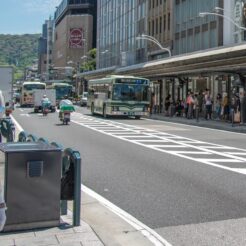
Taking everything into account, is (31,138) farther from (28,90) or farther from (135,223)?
(28,90)

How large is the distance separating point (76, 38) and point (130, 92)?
407 feet

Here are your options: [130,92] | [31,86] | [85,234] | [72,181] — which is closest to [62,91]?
[31,86]

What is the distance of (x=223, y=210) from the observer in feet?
27.3

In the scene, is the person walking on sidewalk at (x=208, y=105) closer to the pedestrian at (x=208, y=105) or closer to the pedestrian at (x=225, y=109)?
the pedestrian at (x=208, y=105)

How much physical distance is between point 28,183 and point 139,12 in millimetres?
77767

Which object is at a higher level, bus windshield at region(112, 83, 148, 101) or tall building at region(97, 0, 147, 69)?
tall building at region(97, 0, 147, 69)

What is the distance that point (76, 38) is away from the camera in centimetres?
16100

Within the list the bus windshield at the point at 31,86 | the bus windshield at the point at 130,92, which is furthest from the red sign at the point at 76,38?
the bus windshield at the point at 130,92

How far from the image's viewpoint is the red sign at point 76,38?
522 ft

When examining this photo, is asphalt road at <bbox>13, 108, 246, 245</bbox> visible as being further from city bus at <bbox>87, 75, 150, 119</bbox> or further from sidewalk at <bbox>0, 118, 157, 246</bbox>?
city bus at <bbox>87, 75, 150, 119</bbox>

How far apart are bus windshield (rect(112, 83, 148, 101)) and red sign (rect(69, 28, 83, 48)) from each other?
121433 mm

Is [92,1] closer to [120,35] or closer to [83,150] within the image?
[120,35]

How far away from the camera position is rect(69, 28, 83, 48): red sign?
15925 cm

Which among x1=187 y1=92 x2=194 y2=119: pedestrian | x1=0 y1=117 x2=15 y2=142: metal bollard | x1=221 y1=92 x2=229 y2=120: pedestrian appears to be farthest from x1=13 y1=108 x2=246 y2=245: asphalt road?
x1=187 y1=92 x2=194 y2=119: pedestrian
